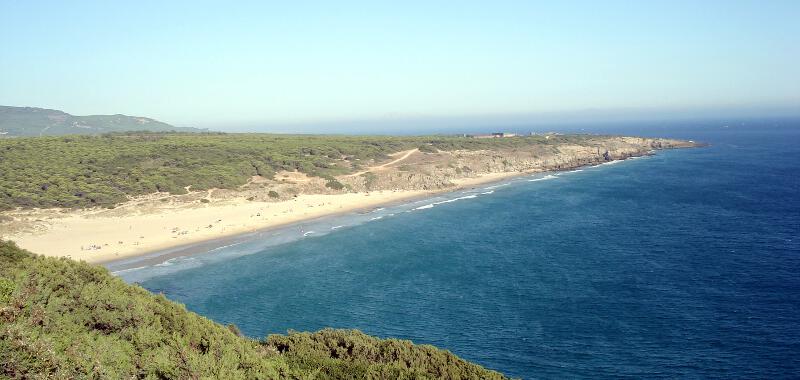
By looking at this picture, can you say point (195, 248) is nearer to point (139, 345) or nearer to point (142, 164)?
point (142, 164)

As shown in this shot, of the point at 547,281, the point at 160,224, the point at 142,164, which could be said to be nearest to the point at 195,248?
the point at 160,224

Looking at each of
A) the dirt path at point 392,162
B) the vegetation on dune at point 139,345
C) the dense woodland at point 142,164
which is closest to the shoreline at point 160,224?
the dense woodland at point 142,164

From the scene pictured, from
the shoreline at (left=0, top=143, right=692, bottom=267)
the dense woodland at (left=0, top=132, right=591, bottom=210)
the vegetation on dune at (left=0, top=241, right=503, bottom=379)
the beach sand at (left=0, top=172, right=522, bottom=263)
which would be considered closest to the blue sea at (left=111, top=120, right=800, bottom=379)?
the shoreline at (left=0, top=143, right=692, bottom=267)

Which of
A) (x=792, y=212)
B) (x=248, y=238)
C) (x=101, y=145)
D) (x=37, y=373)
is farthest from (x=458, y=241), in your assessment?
(x=101, y=145)

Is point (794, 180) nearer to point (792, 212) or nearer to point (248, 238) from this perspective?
point (792, 212)

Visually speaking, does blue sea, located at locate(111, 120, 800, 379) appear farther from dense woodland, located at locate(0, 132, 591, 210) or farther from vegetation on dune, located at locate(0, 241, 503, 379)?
dense woodland, located at locate(0, 132, 591, 210)
